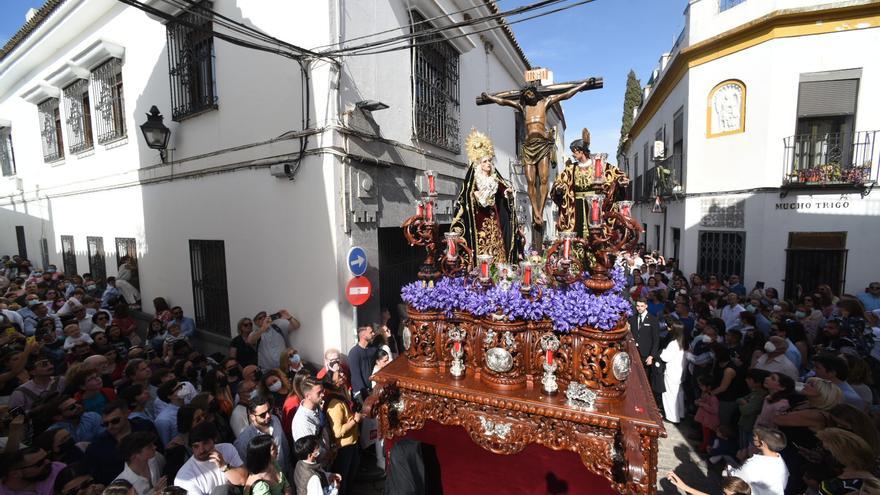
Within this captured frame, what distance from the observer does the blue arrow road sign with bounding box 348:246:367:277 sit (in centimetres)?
520

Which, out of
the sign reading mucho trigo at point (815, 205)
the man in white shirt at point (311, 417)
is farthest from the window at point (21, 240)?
the sign reading mucho trigo at point (815, 205)

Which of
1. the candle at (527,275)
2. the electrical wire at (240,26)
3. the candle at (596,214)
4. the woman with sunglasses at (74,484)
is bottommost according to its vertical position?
the woman with sunglasses at (74,484)

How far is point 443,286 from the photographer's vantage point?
3.15 meters

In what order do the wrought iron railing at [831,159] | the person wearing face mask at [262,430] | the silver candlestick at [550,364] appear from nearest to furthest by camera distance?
the silver candlestick at [550,364] < the person wearing face mask at [262,430] < the wrought iron railing at [831,159]

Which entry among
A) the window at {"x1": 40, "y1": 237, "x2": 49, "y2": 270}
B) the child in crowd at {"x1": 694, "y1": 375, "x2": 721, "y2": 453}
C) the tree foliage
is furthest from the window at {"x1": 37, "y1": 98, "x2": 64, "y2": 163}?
the tree foliage

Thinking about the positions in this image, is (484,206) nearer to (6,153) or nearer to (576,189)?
(576,189)

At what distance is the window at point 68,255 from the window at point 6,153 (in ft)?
20.2

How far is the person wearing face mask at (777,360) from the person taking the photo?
4.17 metres

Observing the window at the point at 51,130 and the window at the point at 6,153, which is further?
the window at the point at 6,153

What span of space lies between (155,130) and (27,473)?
19.7 feet

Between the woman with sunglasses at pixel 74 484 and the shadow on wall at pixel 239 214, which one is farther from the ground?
the shadow on wall at pixel 239 214

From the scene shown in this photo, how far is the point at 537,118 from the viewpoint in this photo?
12.3ft

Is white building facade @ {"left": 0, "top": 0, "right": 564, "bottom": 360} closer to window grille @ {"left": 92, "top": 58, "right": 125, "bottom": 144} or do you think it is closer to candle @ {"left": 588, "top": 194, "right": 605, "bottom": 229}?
window grille @ {"left": 92, "top": 58, "right": 125, "bottom": 144}

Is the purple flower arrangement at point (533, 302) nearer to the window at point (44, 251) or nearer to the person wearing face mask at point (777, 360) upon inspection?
the person wearing face mask at point (777, 360)
